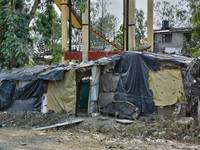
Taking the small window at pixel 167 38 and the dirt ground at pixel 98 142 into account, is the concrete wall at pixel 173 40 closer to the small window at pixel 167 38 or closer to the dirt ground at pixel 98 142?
the small window at pixel 167 38

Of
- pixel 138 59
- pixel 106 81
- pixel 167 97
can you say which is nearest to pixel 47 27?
pixel 106 81

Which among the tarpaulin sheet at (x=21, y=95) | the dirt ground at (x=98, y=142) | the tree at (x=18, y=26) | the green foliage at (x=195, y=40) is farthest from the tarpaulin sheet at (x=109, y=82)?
the green foliage at (x=195, y=40)

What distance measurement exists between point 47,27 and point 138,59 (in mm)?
8215

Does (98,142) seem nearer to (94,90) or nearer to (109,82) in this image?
(94,90)

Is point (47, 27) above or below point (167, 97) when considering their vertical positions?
above

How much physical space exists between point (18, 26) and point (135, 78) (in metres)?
8.33

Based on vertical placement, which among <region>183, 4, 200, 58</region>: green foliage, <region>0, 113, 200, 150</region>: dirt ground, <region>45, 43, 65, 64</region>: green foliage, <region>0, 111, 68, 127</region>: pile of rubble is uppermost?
<region>183, 4, 200, 58</region>: green foliage

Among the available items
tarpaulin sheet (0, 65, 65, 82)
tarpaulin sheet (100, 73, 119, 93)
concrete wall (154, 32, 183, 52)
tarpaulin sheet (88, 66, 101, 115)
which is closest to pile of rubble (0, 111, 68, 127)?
tarpaulin sheet (88, 66, 101, 115)

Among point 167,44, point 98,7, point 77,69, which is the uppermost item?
point 98,7

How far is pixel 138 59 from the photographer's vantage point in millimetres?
11312

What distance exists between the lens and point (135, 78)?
11484 mm

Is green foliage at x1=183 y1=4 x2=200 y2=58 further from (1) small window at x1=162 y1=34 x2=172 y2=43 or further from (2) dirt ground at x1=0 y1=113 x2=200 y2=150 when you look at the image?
(2) dirt ground at x1=0 y1=113 x2=200 y2=150

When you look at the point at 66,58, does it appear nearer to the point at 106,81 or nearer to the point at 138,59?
the point at 106,81

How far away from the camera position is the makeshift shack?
10.4 m
